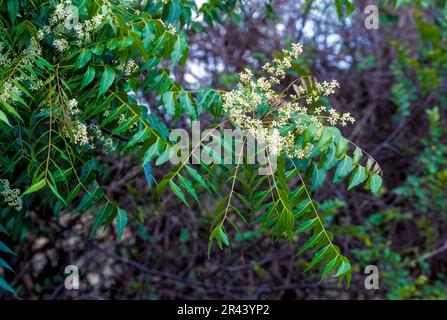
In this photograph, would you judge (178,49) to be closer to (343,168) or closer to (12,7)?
(12,7)

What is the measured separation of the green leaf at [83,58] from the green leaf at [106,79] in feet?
0.25

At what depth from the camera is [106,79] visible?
211 centimetres

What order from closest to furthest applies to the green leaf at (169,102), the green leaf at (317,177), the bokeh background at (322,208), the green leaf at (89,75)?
the green leaf at (89,75) → the green leaf at (169,102) → the green leaf at (317,177) → the bokeh background at (322,208)

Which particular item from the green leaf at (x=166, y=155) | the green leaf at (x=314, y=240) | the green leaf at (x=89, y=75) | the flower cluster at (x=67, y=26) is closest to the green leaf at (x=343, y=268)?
the green leaf at (x=314, y=240)

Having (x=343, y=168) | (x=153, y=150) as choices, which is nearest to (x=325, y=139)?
(x=343, y=168)

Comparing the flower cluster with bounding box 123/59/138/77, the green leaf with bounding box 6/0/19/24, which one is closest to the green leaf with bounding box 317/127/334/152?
the flower cluster with bounding box 123/59/138/77

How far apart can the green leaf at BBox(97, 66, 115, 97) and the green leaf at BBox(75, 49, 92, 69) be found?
75 mm

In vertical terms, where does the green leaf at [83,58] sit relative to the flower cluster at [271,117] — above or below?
above

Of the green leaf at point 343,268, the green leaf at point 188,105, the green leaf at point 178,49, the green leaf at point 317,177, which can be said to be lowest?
the green leaf at point 343,268

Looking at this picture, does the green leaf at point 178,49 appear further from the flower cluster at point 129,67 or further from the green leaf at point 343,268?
the green leaf at point 343,268

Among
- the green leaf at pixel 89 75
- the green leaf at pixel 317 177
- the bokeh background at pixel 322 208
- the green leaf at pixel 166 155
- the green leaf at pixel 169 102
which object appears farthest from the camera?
the bokeh background at pixel 322 208

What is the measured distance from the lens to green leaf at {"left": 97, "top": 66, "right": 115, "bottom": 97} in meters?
2.08

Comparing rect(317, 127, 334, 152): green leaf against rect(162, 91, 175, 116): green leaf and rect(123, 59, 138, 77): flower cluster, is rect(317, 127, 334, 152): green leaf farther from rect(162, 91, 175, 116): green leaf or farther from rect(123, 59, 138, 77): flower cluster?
Answer: rect(123, 59, 138, 77): flower cluster

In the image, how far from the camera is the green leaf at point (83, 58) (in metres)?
2.08
